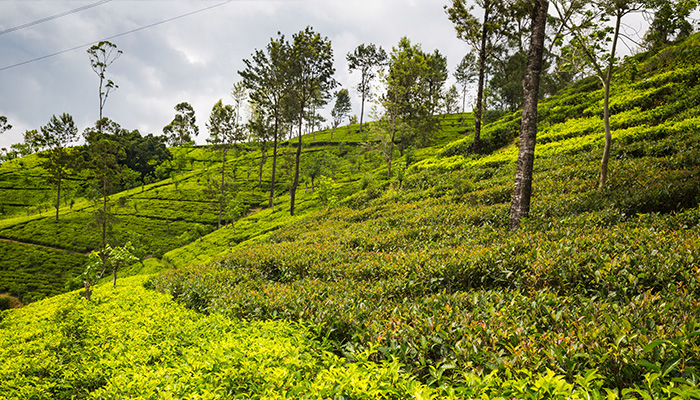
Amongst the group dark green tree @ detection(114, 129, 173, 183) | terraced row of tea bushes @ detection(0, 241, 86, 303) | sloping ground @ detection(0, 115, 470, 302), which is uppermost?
dark green tree @ detection(114, 129, 173, 183)

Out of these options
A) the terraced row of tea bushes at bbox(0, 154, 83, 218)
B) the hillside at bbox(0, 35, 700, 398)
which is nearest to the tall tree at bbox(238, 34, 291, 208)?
the hillside at bbox(0, 35, 700, 398)

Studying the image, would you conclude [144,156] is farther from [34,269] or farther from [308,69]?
[308,69]

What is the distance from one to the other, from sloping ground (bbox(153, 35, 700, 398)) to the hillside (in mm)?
25

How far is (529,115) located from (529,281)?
5.00 m

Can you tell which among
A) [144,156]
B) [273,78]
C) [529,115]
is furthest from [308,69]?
[144,156]

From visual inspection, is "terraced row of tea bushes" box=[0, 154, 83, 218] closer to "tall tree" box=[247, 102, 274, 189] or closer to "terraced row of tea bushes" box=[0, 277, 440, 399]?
"tall tree" box=[247, 102, 274, 189]

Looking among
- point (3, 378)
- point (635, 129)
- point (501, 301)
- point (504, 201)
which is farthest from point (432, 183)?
point (3, 378)

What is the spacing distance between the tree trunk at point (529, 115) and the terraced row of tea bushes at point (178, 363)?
22.0 ft

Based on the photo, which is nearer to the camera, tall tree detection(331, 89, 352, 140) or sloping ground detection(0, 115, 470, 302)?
sloping ground detection(0, 115, 470, 302)

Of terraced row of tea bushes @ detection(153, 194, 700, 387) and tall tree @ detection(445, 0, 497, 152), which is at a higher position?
tall tree @ detection(445, 0, 497, 152)

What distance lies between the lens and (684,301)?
3.20 metres

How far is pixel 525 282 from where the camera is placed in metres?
4.99

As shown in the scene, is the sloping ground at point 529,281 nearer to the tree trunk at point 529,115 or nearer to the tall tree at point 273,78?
the tree trunk at point 529,115

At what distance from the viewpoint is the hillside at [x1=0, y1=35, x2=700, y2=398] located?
257 centimetres
